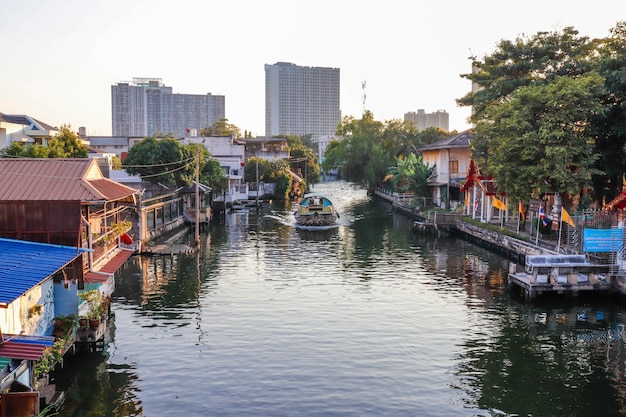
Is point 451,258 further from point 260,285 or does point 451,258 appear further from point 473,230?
point 260,285

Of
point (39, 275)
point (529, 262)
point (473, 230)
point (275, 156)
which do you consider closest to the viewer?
point (39, 275)

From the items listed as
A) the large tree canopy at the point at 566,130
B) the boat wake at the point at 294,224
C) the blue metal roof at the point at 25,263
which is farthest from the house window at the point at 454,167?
the blue metal roof at the point at 25,263

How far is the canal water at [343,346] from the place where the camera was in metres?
19.7

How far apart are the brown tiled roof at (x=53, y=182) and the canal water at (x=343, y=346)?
619 centimetres

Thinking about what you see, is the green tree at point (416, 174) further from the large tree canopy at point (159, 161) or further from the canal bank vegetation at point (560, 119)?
the large tree canopy at point (159, 161)

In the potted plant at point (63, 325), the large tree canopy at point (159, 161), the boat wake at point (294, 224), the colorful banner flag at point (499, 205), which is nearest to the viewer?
the potted plant at point (63, 325)

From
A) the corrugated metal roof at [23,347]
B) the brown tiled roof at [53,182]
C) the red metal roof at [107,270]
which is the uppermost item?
the brown tiled roof at [53,182]

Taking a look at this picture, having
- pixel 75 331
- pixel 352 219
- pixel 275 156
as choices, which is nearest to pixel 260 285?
pixel 75 331

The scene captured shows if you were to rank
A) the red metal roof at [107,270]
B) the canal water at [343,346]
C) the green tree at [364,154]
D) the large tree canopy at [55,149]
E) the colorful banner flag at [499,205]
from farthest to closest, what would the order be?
the green tree at [364,154], the colorful banner flag at [499,205], the large tree canopy at [55,149], the red metal roof at [107,270], the canal water at [343,346]

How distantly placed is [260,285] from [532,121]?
2072 centimetres

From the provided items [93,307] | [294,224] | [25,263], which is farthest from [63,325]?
[294,224]

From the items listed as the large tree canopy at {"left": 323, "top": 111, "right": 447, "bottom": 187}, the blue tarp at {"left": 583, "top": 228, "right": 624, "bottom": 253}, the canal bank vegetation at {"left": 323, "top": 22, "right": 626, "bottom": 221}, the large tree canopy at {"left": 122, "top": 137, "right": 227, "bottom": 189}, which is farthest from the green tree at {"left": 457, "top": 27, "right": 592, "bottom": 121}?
the large tree canopy at {"left": 323, "top": 111, "right": 447, "bottom": 187}

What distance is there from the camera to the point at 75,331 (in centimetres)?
2228

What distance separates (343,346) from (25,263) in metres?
12.3
